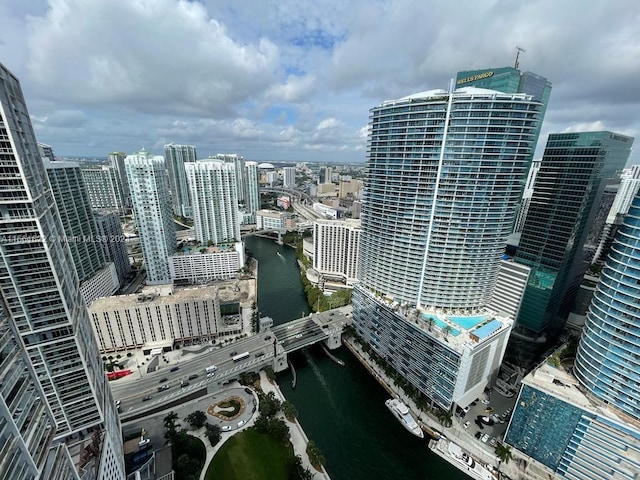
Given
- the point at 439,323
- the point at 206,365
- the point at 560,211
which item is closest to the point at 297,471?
the point at 206,365

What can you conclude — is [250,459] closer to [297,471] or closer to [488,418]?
[297,471]

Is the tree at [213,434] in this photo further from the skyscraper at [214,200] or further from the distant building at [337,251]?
the skyscraper at [214,200]

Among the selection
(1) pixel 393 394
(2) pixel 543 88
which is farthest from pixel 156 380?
(2) pixel 543 88

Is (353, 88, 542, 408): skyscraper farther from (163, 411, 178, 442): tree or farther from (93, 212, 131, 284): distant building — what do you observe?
(93, 212, 131, 284): distant building

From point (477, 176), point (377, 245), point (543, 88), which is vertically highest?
point (543, 88)

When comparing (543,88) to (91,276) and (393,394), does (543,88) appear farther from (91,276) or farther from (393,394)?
(91,276)
